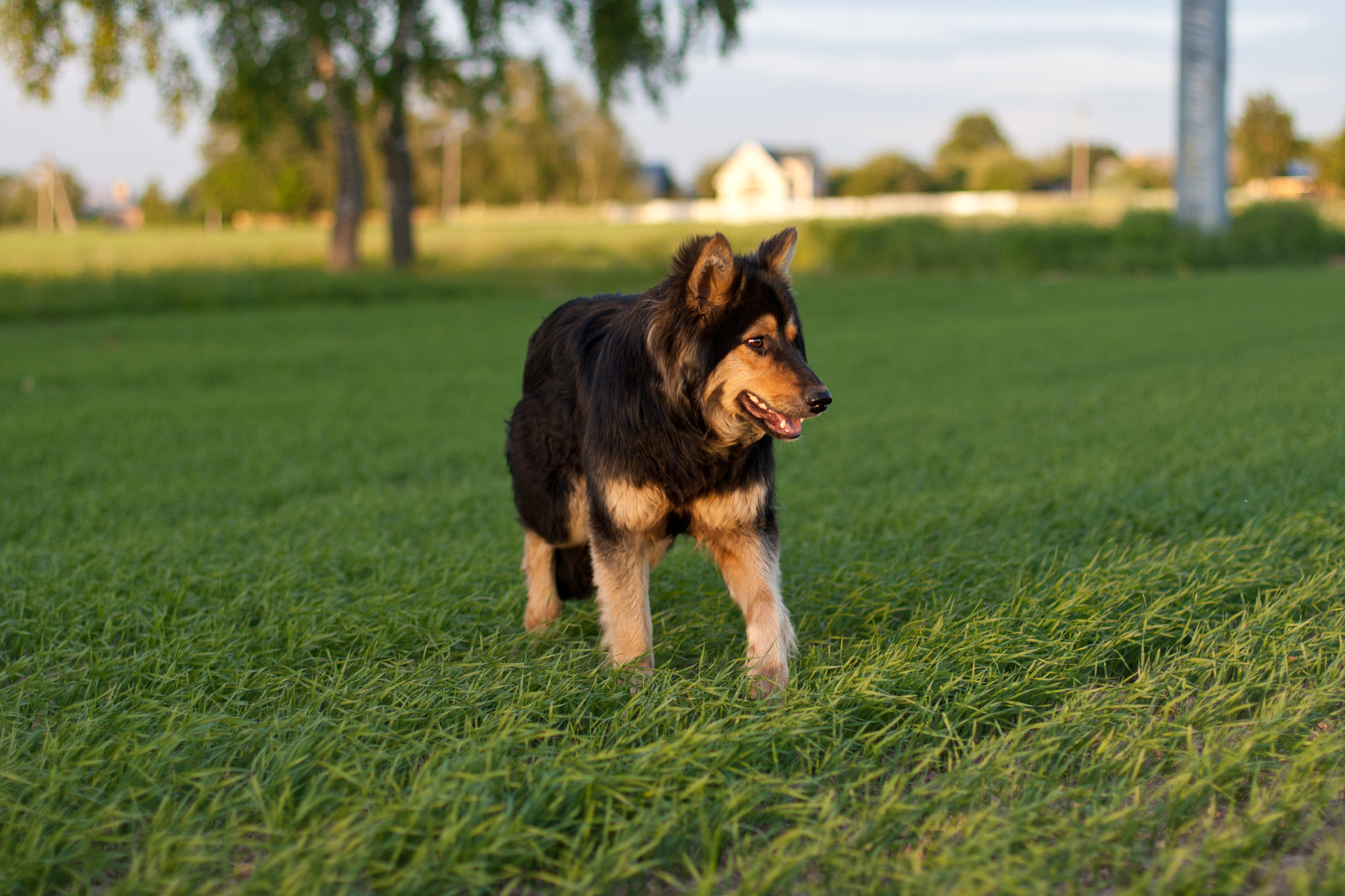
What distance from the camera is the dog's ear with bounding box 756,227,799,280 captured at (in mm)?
3557

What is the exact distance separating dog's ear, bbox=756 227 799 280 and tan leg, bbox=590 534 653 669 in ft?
3.30

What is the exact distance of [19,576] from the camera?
187 inches

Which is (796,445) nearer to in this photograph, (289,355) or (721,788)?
(721,788)

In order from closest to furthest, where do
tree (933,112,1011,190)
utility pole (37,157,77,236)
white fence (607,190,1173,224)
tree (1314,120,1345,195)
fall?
white fence (607,190,1173,224), tree (1314,120,1345,195), utility pole (37,157,77,236), tree (933,112,1011,190)

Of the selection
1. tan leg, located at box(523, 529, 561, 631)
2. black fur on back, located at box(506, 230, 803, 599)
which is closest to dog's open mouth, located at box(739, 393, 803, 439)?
black fur on back, located at box(506, 230, 803, 599)

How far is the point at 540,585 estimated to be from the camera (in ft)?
14.4

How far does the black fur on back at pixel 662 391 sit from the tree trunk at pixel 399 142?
19.5 metres

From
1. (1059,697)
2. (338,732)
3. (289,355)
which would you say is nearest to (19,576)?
(338,732)

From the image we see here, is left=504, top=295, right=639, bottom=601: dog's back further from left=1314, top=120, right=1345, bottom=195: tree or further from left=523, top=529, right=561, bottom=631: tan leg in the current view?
left=1314, top=120, right=1345, bottom=195: tree

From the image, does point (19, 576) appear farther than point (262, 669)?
Yes

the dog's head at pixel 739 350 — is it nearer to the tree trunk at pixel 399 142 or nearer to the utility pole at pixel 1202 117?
the tree trunk at pixel 399 142

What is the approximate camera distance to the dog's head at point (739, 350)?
3301 millimetres

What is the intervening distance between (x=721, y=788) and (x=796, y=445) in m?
5.65

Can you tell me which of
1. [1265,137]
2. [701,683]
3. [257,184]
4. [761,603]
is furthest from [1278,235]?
[257,184]
